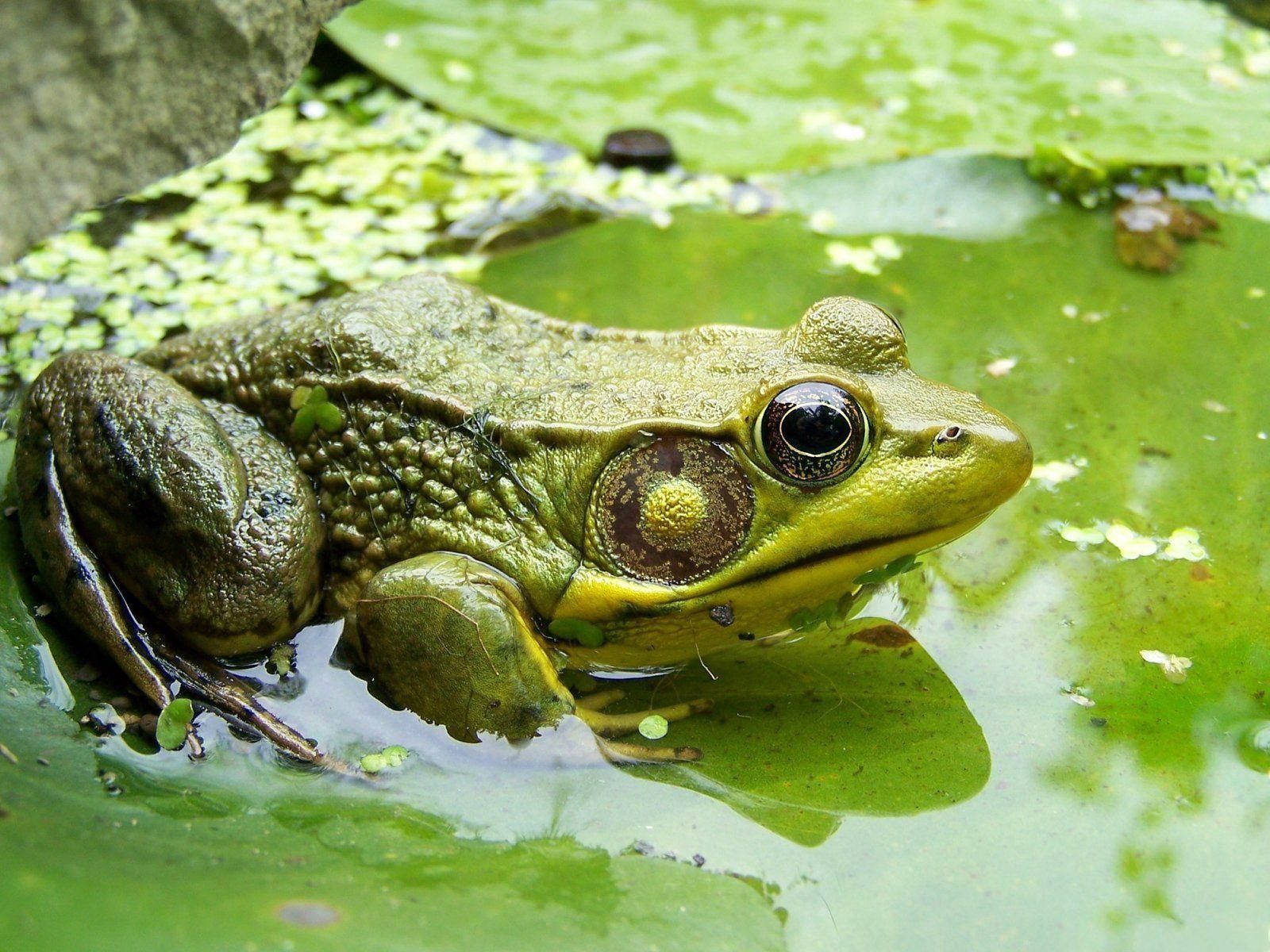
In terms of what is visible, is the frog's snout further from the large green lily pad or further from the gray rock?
the large green lily pad

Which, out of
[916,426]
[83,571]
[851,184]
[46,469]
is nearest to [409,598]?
[83,571]

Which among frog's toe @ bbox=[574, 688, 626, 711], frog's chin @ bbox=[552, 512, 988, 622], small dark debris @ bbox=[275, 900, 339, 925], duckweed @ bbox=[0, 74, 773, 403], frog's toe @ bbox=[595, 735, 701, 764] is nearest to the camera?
small dark debris @ bbox=[275, 900, 339, 925]

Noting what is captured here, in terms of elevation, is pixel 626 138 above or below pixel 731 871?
above

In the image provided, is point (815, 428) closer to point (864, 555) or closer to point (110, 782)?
point (864, 555)

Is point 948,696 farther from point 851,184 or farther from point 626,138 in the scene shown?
point 626,138

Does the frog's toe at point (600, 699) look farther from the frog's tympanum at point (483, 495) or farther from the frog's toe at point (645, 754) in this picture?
the frog's toe at point (645, 754)

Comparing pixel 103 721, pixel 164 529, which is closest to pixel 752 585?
pixel 164 529

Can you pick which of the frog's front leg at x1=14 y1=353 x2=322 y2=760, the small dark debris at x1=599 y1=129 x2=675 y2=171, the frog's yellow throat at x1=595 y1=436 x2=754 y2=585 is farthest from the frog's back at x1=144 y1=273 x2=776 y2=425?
the small dark debris at x1=599 y1=129 x2=675 y2=171
